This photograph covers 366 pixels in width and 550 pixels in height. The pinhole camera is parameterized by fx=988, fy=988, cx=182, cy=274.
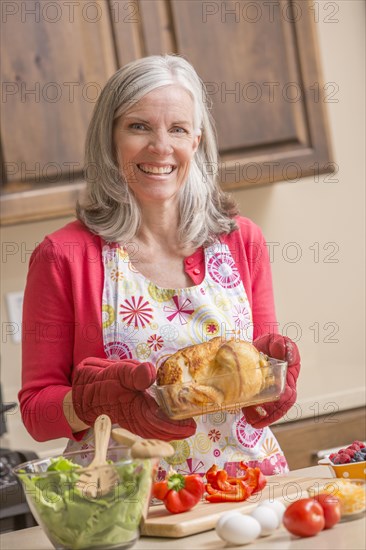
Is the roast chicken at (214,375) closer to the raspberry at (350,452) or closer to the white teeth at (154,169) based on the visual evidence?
the raspberry at (350,452)

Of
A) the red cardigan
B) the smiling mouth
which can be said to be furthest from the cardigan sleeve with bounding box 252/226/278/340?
the smiling mouth

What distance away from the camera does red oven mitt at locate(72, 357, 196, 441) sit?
4.43 feet

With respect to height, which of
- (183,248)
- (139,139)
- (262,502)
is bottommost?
(262,502)

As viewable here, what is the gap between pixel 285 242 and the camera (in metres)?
2.86

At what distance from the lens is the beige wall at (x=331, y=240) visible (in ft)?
9.34

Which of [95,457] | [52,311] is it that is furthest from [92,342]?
[95,457]

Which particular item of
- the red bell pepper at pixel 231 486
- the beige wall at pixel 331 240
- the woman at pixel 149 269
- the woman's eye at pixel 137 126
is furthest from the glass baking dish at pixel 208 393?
the beige wall at pixel 331 240

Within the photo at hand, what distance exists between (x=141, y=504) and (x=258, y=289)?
2.35 ft

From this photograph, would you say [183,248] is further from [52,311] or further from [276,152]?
[276,152]

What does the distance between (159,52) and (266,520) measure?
1409mm

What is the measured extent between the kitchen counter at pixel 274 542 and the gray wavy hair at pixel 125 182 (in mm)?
626

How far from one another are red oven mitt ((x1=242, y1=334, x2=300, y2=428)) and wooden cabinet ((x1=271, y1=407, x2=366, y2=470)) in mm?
983

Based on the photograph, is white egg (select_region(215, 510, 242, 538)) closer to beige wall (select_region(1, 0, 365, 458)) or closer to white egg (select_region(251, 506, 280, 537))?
white egg (select_region(251, 506, 280, 537))

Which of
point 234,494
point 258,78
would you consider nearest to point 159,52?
point 258,78
